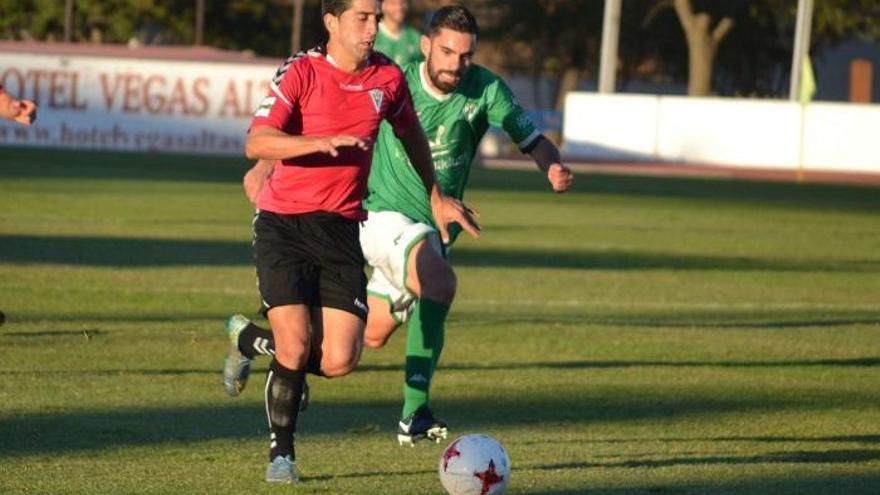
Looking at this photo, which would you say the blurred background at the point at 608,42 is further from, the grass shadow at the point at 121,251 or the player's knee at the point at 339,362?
the player's knee at the point at 339,362

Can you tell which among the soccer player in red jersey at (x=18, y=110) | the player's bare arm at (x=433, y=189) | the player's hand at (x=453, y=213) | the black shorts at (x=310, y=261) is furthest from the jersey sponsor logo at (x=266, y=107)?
the soccer player in red jersey at (x=18, y=110)

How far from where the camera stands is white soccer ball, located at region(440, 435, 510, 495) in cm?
809

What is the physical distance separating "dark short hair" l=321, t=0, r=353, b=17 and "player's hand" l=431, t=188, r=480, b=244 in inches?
47.6

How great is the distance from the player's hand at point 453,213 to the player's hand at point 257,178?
854 mm

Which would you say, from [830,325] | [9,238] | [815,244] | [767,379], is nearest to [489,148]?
[815,244]

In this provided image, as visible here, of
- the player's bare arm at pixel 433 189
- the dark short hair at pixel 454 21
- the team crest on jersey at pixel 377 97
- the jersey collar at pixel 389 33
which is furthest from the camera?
the jersey collar at pixel 389 33

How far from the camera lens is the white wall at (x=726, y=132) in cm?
4741

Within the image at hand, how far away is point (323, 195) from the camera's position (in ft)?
28.8

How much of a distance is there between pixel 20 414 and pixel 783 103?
1510 inches

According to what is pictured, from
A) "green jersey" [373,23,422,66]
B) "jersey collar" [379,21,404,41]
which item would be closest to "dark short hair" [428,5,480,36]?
"jersey collar" [379,21,404,41]

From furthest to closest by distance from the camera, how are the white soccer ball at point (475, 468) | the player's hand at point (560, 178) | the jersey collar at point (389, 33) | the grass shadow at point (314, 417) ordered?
1. the jersey collar at point (389, 33)
2. the player's hand at point (560, 178)
3. the grass shadow at point (314, 417)
4. the white soccer ball at point (475, 468)

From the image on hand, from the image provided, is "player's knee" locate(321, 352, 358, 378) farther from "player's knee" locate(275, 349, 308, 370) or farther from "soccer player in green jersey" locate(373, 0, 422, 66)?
"soccer player in green jersey" locate(373, 0, 422, 66)

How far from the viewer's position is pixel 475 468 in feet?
26.6

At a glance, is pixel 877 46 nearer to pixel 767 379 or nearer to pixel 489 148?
pixel 489 148
